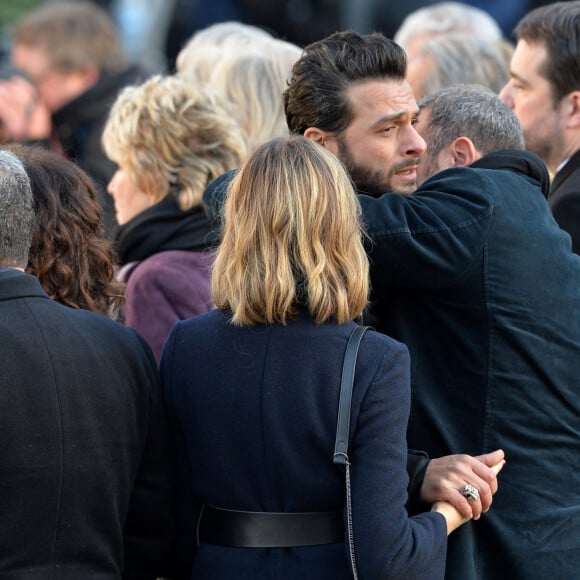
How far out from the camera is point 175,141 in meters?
4.04

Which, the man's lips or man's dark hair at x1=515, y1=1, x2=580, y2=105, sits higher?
man's dark hair at x1=515, y1=1, x2=580, y2=105

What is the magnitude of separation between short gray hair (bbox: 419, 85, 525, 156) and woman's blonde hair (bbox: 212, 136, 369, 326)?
25.0 inches

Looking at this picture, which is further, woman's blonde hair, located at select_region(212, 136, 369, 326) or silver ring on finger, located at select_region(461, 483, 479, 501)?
silver ring on finger, located at select_region(461, 483, 479, 501)

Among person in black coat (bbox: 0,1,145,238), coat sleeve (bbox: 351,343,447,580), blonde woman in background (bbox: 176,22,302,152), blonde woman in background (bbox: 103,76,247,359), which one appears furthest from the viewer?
person in black coat (bbox: 0,1,145,238)

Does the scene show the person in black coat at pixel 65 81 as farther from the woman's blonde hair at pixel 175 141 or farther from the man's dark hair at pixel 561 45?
the man's dark hair at pixel 561 45

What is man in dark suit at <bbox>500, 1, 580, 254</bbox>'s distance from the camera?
405cm

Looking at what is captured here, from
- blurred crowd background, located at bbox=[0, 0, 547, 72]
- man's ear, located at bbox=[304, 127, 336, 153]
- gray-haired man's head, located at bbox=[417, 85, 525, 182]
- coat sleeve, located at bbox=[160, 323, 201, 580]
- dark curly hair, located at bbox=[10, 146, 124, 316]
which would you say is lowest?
blurred crowd background, located at bbox=[0, 0, 547, 72]

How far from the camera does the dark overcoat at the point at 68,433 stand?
7.80 ft

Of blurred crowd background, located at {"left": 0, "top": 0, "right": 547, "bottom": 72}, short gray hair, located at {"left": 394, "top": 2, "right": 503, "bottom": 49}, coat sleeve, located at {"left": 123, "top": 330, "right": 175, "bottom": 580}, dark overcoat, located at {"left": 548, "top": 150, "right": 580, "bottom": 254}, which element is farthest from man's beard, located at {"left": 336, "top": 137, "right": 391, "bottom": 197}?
blurred crowd background, located at {"left": 0, "top": 0, "right": 547, "bottom": 72}

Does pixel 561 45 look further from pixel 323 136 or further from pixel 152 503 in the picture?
pixel 152 503

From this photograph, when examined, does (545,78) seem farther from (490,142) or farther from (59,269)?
(59,269)

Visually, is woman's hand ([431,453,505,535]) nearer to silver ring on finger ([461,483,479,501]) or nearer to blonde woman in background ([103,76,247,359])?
silver ring on finger ([461,483,479,501])

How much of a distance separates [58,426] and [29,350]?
0.19 meters

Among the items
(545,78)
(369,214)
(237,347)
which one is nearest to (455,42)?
(545,78)
